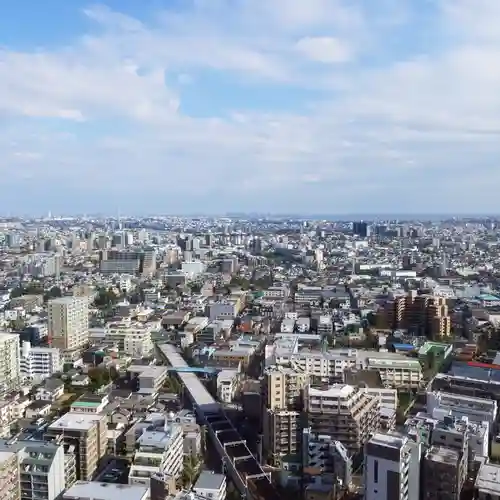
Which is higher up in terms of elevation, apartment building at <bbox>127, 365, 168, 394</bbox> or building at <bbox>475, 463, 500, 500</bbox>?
building at <bbox>475, 463, 500, 500</bbox>

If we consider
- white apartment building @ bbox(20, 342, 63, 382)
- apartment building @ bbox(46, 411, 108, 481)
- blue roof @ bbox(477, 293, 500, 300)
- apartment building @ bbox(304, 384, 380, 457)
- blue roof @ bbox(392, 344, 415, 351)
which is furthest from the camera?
blue roof @ bbox(477, 293, 500, 300)

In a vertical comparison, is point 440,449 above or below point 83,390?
above

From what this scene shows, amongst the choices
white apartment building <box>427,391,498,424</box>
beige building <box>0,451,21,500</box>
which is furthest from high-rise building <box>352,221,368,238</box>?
beige building <box>0,451,21,500</box>

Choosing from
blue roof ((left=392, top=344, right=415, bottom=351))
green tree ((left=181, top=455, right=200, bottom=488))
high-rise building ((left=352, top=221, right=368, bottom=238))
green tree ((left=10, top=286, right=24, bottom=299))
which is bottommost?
green tree ((left=181, top=455, right=200, bottom=488))

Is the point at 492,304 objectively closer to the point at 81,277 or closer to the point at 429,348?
the point at 429,348

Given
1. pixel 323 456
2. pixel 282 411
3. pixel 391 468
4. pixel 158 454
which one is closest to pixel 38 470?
pixel 158 454

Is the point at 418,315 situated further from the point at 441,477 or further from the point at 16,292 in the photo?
the point at 16,292

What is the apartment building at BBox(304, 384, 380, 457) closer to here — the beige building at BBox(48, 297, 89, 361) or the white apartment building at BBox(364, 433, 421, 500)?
the white apartment building at BBox(364, 433, 421, 500)

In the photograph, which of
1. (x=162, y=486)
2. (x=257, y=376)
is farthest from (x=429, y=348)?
(x=162, y=486)
